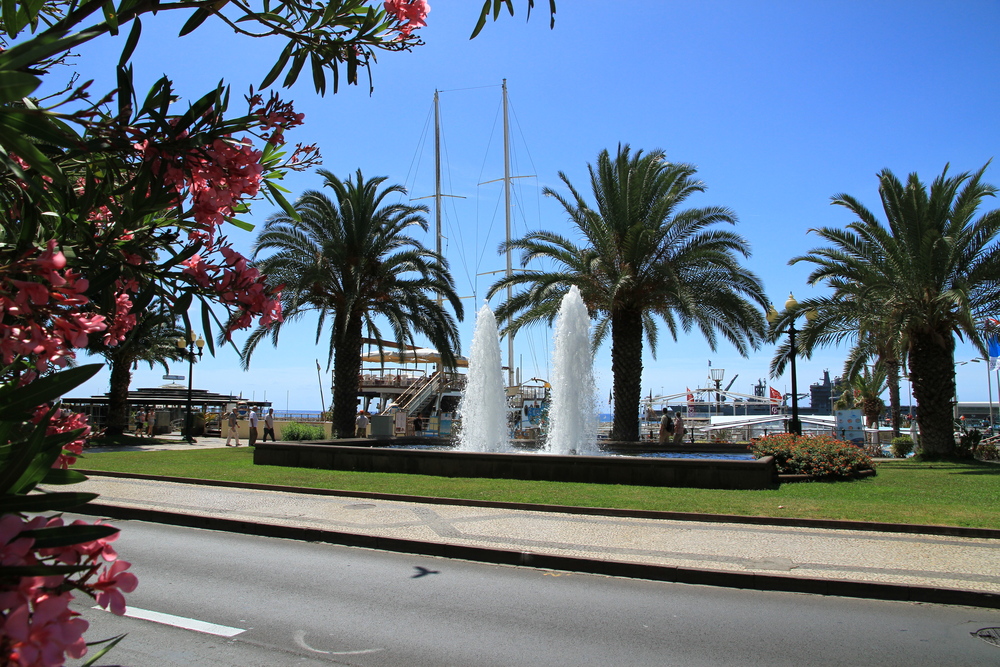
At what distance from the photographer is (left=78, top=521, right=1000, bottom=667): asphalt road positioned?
5.55 meters

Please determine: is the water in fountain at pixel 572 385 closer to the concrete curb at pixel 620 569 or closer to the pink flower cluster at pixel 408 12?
the concrete curb at pixel 620 569

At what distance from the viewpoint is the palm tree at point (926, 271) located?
66.2 ft

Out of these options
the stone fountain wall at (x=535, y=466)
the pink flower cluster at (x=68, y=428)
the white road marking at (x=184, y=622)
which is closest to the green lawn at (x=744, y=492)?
the stone fountain wall at (x=535, y=466)

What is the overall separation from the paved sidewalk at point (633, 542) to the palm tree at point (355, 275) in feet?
38.4

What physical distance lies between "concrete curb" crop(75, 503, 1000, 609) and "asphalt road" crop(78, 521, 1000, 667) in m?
0.17

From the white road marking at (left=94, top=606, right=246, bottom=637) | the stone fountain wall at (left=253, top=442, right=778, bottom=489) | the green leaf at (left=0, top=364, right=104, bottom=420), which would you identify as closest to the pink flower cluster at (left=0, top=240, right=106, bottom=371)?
the green leaf at (left=0, top=364, right=104, bottom=420)

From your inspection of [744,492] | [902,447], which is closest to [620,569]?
[744,492]

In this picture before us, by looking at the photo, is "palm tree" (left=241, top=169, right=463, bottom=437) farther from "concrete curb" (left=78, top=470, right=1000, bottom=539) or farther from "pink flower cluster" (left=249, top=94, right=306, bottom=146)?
"pink flower cluster" (left=249, top=94, right=306, bottom=146)

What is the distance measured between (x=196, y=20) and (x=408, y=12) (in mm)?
810

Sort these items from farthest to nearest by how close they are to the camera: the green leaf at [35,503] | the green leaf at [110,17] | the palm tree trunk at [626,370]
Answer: the palm tree trunk at [626,370] < the green leaf at [110,17] < the green leaf at [35,503]

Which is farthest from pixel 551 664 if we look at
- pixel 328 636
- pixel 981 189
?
pixel 981 189

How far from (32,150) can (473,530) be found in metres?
9.08

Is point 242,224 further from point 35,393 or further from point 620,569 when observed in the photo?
point 620,569

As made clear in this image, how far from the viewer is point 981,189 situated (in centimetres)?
2006
